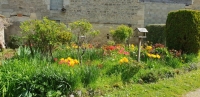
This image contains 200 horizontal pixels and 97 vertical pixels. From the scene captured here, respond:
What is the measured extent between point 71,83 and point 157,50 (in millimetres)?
4738

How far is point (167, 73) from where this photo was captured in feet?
23.8

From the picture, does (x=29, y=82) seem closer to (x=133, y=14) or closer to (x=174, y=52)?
(x=174, y=52)

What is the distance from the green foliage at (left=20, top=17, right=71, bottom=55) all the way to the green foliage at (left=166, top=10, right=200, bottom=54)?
170 inches

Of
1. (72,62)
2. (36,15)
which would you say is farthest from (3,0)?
(72,62)

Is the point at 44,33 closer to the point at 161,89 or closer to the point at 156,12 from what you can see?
the point at 161,89

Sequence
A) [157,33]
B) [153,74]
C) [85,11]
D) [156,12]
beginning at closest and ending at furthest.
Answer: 1. [153,74]
2. [157,33]
3. [85,11]
4. [156,12]

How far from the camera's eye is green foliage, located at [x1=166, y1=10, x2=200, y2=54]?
30.7ft

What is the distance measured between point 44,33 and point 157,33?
8.11m

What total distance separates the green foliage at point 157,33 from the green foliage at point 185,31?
3.78 meters

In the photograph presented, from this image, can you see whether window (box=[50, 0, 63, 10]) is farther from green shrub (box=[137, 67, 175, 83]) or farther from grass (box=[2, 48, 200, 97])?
green shrub (box=[137, 67, 175, 83])

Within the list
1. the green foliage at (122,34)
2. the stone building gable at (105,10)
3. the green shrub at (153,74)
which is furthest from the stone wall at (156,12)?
the green shrub at (153,74)

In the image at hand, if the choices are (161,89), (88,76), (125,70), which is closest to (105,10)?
(125,70)

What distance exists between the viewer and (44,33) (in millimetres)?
6980

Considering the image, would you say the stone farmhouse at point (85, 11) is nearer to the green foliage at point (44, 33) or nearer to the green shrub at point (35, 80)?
the green foliage at point (44, 33)
